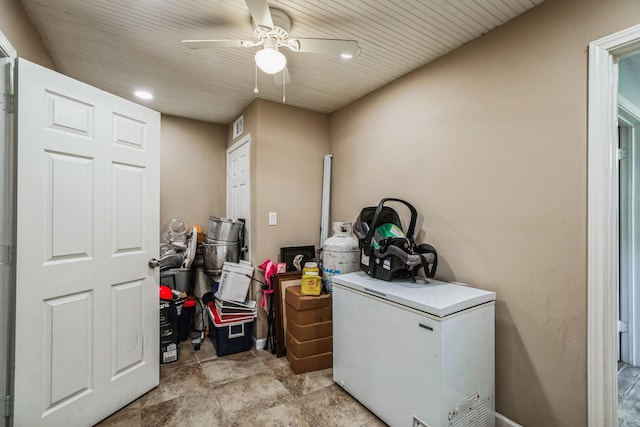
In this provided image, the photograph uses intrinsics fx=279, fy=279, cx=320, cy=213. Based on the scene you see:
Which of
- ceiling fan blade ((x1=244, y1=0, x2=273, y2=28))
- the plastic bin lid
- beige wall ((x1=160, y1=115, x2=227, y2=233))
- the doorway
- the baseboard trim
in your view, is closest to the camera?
ceiling fan blade ((x1=244, y1=0, x2=273, y2=28))

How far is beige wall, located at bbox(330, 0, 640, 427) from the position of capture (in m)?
1.44

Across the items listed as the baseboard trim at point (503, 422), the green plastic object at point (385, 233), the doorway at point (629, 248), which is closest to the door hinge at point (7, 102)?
the green plastic object at point (385, 233)

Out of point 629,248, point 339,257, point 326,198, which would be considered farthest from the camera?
point 326,198

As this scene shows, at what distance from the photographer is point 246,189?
3.08 meters

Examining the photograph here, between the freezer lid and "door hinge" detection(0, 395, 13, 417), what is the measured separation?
1.89 meters

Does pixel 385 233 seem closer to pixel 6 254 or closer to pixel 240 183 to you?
pixel 240 183

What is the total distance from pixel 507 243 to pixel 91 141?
265cm

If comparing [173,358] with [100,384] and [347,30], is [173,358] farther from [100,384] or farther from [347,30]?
[347,30]

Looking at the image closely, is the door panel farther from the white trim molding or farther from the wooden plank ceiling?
the white trim molding

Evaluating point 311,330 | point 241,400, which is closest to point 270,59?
point 311,330

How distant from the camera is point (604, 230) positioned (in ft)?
4.39

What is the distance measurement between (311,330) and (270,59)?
201 cm

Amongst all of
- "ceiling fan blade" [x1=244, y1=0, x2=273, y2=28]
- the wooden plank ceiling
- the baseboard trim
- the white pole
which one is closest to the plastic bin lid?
the white pole

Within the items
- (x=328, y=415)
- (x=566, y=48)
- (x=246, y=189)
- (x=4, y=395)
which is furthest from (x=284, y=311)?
(x=566, y=48)
